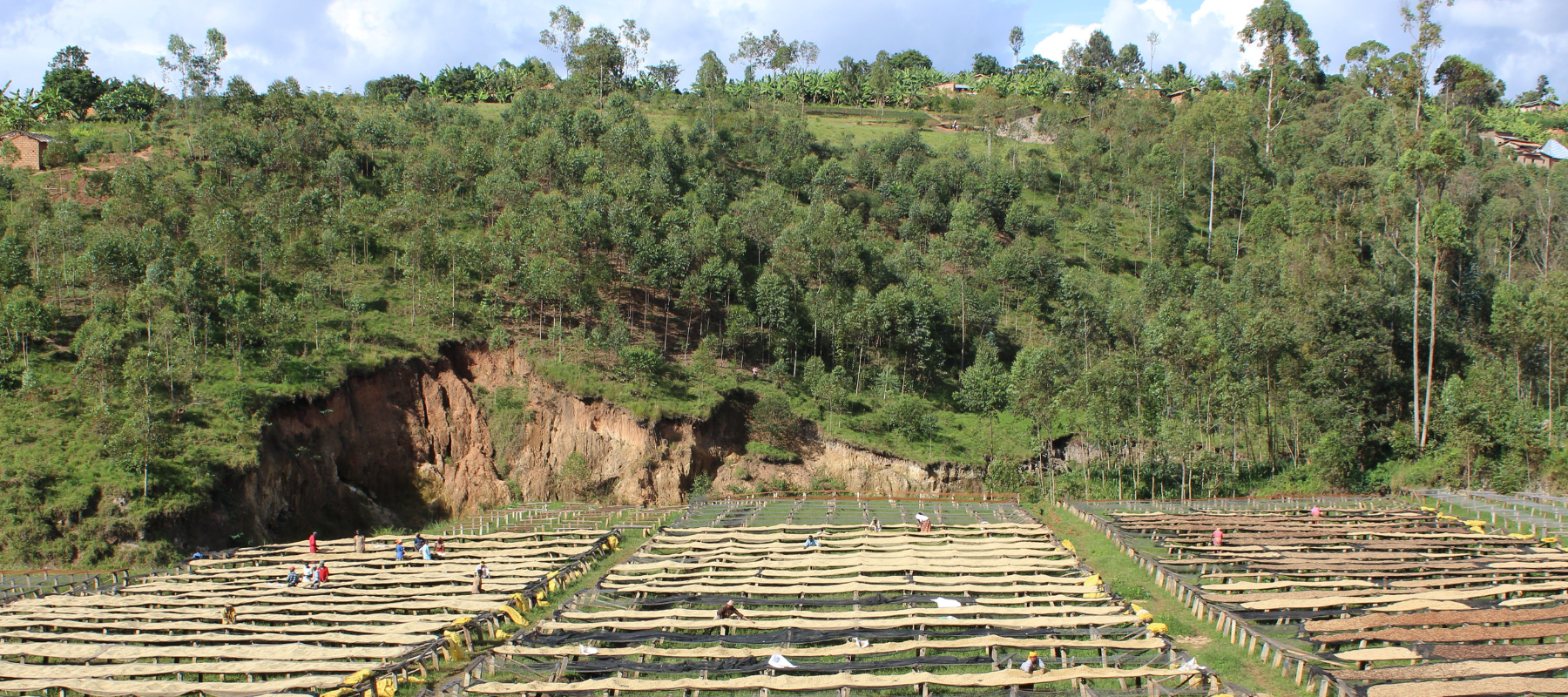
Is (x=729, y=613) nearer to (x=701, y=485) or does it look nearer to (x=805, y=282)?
(x=701, y=485)

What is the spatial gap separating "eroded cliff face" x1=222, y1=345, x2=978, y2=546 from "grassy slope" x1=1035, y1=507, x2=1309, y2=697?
23.6 m

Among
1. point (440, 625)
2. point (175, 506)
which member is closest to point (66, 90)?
point (175, 506)

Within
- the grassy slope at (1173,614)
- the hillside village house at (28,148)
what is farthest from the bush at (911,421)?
the hillside village house at (28,148)

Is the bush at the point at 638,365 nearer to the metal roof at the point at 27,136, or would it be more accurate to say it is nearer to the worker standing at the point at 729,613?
the worker standing at the point at 729,613

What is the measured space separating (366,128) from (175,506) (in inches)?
1949

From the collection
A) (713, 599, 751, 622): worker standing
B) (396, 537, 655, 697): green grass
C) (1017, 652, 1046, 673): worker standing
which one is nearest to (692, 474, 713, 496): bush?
(396, 537, 655, 697): green grass

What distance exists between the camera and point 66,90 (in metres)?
90.6

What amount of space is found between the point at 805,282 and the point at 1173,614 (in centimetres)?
4910

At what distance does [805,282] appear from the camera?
72.2m

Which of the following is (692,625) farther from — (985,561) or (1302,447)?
(1302,447)

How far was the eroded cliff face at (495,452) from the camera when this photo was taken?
50.9 metres

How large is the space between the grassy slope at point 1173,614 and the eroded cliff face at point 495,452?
2360 centimetres

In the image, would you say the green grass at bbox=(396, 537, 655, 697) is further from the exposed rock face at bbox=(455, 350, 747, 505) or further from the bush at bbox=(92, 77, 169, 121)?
the bush at bbox=(92, 77, 169, 121)

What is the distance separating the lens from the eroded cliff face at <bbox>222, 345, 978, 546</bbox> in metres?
50.9
